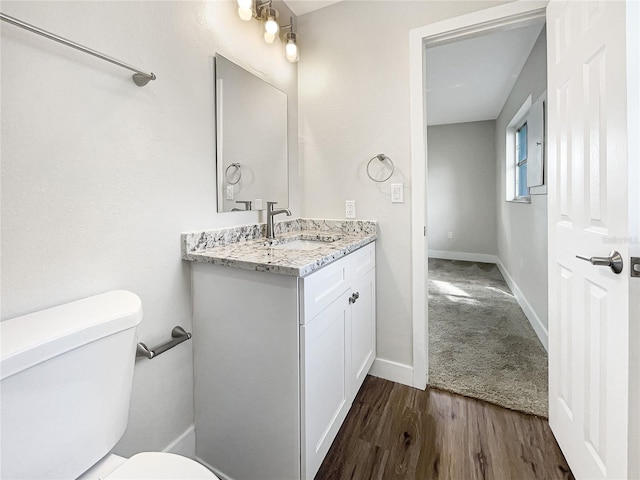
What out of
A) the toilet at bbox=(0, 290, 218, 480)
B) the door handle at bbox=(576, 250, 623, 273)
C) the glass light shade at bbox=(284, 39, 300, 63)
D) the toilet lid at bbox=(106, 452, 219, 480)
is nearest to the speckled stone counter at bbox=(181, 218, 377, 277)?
the toilet at bbox=(0, 290, 218, 480)

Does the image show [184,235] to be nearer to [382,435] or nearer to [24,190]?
[24,190]

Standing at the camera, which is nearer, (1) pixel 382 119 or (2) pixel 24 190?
(2) pixel 24 190

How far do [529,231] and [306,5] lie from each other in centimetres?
265

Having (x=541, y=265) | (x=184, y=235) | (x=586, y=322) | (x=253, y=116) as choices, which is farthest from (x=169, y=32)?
(x=541, y=265)

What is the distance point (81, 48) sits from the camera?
0.90 m

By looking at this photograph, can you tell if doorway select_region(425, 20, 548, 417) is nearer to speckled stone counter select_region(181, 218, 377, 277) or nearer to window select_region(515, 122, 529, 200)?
window select_region(515, 122, 529, 200)

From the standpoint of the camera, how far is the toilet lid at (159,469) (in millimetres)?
734

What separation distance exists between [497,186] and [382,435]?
4652 mm

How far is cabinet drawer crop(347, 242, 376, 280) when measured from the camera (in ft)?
5.01

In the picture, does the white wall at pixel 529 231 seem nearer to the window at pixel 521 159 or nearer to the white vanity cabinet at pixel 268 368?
the window at pixel 521 159

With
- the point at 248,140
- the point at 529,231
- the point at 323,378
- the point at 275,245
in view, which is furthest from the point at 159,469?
the point at 529,231

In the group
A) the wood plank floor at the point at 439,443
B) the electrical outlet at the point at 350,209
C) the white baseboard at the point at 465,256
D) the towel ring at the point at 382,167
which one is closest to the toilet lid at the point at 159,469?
the wood plank floor at the point at 439,443

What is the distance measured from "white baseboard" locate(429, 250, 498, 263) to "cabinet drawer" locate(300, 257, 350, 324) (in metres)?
4.77

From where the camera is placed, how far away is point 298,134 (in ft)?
6.93
